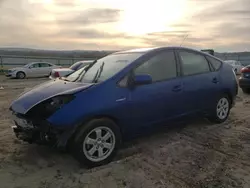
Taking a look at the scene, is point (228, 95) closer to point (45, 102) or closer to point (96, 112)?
point (96, 112)

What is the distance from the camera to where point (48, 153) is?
4395 millimetres

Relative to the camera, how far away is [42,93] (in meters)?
4.10

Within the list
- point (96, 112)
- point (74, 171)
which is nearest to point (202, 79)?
point (96, 112)

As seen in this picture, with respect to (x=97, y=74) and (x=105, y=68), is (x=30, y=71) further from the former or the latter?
(x=97, y=74)

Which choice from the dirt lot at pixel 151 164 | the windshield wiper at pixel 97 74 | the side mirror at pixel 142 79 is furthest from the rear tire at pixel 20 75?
the side mirror at pixel 142 79

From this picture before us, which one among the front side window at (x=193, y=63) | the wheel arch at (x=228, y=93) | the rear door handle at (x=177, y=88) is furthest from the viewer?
the wheel arch at (x=228, y=93)

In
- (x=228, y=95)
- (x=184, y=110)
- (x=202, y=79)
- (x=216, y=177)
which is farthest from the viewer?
(x=228, y=95)

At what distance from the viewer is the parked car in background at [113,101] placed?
146 inches

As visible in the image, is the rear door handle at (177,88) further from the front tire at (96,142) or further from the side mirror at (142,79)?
the front tire at (96,142)

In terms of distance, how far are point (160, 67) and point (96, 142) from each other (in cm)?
171

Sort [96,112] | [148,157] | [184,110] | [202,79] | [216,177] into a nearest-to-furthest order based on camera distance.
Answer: [216,177]
[96,112]
[148,157]
[184,110]
[202,79]

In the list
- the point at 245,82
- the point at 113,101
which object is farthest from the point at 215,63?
the point at 245,82

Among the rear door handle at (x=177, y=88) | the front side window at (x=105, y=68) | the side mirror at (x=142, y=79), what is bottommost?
the rear door handle at (x=177, y=88)

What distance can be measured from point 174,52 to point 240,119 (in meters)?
2.49
